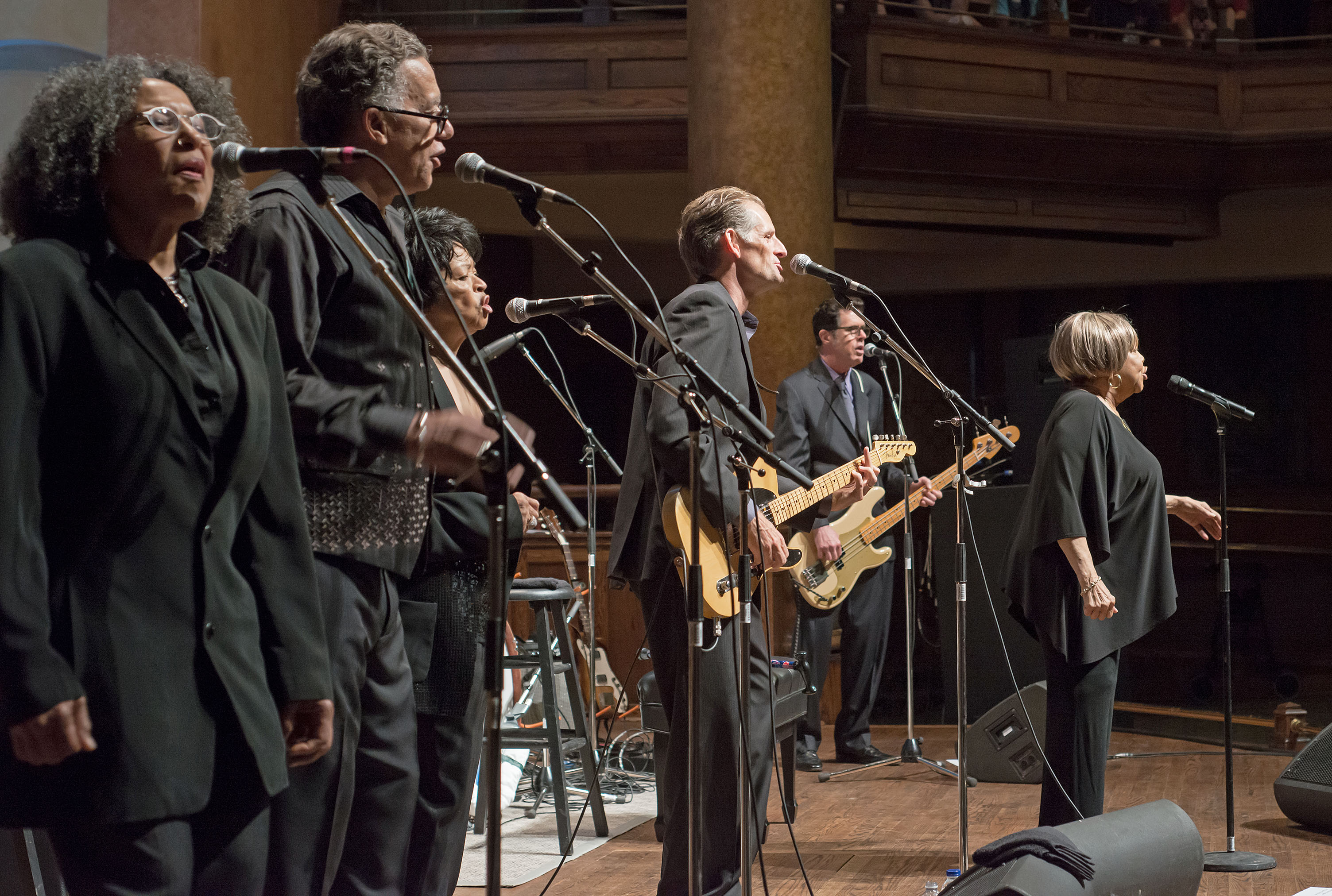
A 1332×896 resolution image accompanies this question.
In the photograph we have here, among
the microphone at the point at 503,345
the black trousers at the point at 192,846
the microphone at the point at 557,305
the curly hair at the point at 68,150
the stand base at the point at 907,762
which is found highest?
the curly hair at the point at 68,150

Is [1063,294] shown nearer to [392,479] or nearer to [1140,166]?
[1140,166]

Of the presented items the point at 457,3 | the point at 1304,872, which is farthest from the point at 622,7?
the point at 1304,872

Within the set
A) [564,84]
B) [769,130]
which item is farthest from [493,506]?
[564,84]

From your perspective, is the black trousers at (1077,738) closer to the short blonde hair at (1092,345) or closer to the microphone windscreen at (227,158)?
the short blonde hair at (1092,345)

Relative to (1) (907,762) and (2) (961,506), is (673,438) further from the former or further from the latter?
(1) (907,762)

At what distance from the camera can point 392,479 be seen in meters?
2.12

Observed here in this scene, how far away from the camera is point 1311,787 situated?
465 centimetres

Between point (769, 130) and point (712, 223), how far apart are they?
3.90 m

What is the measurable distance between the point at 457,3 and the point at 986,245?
187 inches

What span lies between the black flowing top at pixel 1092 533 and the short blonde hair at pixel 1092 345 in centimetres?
9

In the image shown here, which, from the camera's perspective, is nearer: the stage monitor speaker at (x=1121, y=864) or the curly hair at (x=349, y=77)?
the curly hair at (x=349, y=77)

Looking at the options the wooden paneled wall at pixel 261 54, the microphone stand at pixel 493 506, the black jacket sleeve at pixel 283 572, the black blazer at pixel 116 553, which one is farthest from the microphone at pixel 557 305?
the wooden paneled wall at pixel 261 54

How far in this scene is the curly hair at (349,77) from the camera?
2254 millimetres

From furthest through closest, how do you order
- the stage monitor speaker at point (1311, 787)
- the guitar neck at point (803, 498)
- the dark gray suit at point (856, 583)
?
the dark gray suit at point (856, 583), the stage monitor speaker at point (1311, 787), the guitar neck at point (803, 498)
